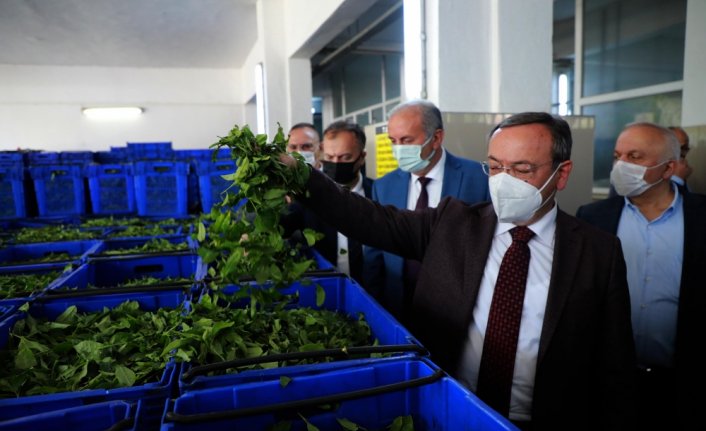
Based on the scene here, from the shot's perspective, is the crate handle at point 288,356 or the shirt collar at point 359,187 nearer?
the crate handle at point 288,356

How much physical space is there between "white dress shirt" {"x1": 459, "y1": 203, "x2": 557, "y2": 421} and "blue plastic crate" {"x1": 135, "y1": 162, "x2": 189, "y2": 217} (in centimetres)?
408

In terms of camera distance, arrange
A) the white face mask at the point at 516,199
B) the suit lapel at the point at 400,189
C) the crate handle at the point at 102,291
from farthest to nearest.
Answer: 1. the suit lapel at the point at 400,189
2. the crate handle at the point at 102,291
3. the white face mask at the point at 516,199

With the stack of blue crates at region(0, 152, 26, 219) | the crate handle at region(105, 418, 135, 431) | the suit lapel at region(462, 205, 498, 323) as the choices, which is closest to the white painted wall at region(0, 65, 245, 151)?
the stack of blue crates at region(0, 152, 26, 219)

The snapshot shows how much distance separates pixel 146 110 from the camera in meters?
11.0

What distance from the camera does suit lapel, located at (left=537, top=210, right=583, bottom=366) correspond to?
4.54 feet

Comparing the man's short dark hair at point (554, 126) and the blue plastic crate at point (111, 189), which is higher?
the man's short dark hair at point (554, 126)

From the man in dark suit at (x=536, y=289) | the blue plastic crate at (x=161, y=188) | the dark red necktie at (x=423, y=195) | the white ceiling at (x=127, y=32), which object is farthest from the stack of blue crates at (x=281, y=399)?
the white ceiling at (x=127, y=32)

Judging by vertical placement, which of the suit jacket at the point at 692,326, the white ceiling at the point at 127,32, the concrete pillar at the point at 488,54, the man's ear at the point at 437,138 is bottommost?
the suit jacket at the point at 692,326

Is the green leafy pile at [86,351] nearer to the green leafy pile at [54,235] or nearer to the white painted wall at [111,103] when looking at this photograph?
the green leafy pile at [54,235]

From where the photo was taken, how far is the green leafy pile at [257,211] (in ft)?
4.46

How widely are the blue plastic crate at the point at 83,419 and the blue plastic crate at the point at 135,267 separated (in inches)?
59.2

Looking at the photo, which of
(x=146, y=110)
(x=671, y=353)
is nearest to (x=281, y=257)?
(x=671, y=353)

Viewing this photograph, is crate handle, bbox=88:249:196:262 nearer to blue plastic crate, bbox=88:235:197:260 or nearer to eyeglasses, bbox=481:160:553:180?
blue plastic crate, bbox=88:235:197:260

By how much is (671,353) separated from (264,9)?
20.0 feet
